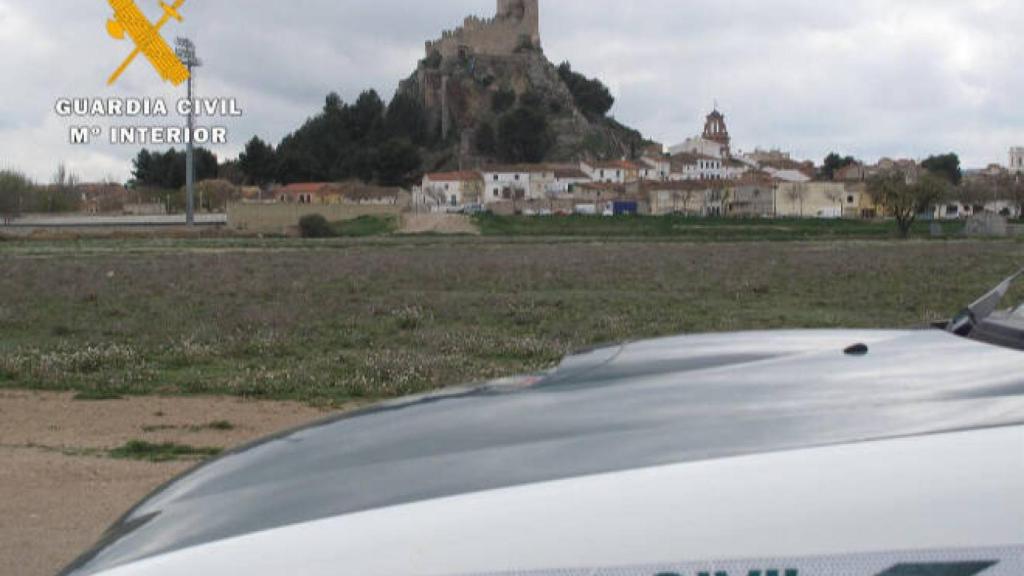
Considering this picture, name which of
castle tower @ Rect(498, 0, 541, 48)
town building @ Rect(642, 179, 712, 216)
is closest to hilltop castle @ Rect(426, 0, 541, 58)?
castle tower @ Rect(498, 0, 541, 48)

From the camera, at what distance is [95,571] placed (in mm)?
2062

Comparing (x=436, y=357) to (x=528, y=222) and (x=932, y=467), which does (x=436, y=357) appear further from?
(x=528, y=222)

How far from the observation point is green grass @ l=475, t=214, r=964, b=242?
244ft

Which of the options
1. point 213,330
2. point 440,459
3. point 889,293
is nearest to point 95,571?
point 440,459

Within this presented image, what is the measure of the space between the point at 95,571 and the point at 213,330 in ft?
49.8

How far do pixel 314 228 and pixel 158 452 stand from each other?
2985 inches

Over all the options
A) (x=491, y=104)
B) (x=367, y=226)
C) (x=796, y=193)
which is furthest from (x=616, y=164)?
(x=367, y=226)

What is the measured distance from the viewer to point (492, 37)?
17800 centimetres

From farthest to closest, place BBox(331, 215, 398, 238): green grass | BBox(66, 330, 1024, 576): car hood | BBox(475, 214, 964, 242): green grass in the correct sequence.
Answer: BBox(331, 215, 398, 238): green grass, BBox(475, 214, 964, 242): green grass, BBox(66, 330, 1024, 576): car hood

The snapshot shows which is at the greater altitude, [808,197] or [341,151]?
[341,151]

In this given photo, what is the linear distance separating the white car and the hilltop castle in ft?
577

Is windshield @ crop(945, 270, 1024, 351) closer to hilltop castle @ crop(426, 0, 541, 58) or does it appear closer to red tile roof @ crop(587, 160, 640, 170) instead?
red tile roof @ crop(587, 160, 640, 170)

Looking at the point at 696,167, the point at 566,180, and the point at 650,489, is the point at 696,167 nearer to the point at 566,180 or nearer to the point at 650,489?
the point at 566,180

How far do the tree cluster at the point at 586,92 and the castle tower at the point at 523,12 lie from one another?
24.7ft
